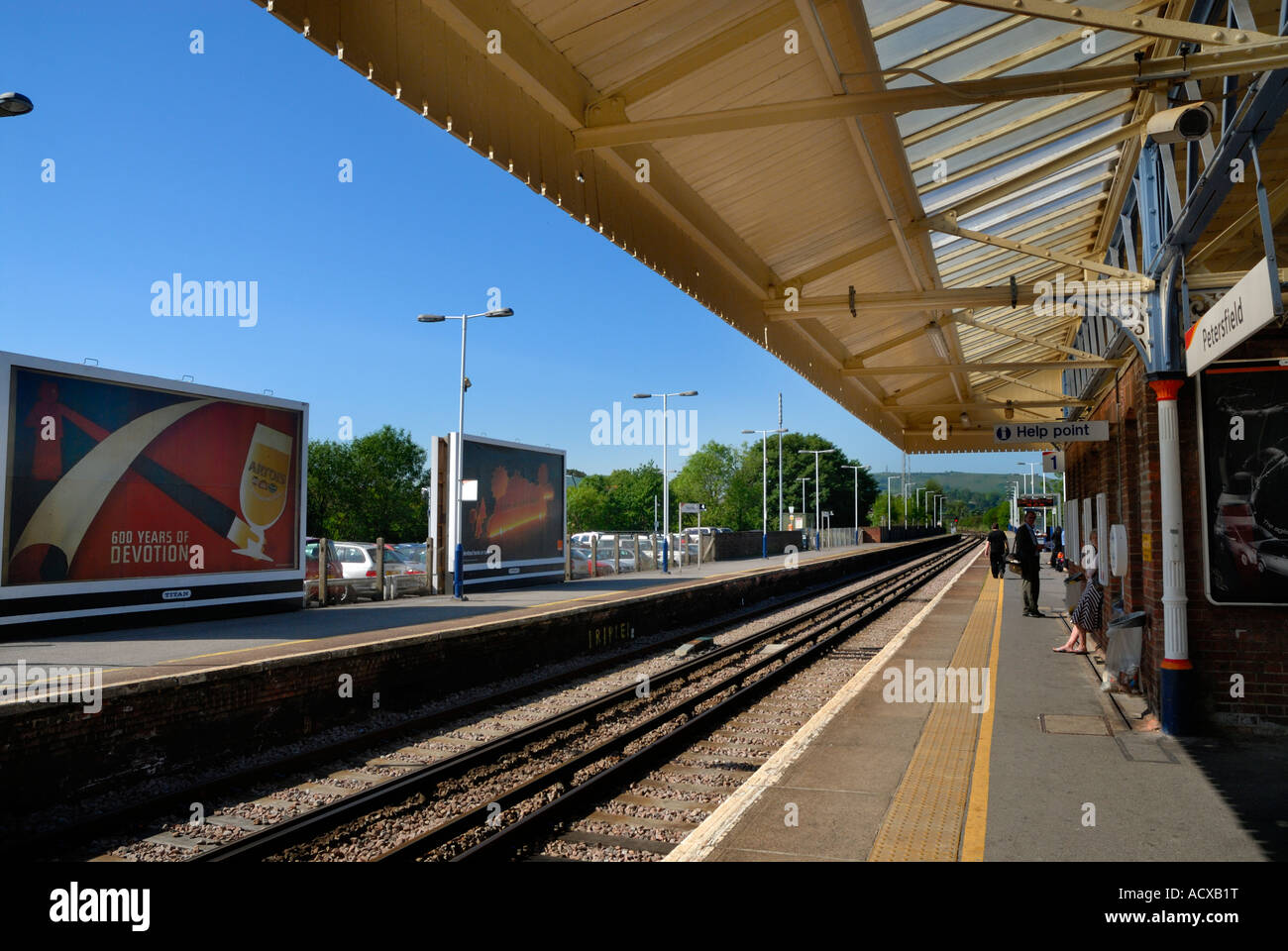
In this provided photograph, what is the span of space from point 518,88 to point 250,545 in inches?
423

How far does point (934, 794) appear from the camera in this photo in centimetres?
567

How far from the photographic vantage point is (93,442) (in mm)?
11477

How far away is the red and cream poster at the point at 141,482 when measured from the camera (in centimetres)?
1072

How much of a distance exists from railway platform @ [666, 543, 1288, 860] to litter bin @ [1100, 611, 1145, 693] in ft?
0.53

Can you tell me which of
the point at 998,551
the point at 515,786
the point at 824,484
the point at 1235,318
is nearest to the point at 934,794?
the point at 515,786

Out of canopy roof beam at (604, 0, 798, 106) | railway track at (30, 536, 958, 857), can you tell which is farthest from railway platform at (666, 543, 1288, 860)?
canopy roof beam at (604, 0, 798, 106)

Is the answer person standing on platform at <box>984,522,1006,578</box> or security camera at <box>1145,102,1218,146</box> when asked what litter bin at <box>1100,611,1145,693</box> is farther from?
person standing on platform at <box>984,522,1006,578</box>

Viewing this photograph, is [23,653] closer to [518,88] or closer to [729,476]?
[518,88]

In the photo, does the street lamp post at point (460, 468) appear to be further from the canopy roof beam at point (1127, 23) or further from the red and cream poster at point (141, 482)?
the canopy roof beam at point (1127, 23)

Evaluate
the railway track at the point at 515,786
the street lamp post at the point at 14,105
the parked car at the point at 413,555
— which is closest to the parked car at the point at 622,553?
the parked car at the point at 413,555

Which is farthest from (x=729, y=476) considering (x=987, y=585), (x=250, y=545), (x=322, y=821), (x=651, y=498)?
(x=322, y=821)

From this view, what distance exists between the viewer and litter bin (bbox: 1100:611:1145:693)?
8.57 metres

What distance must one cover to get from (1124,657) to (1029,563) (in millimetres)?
7489

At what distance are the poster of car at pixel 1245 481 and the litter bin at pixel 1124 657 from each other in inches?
57.1
